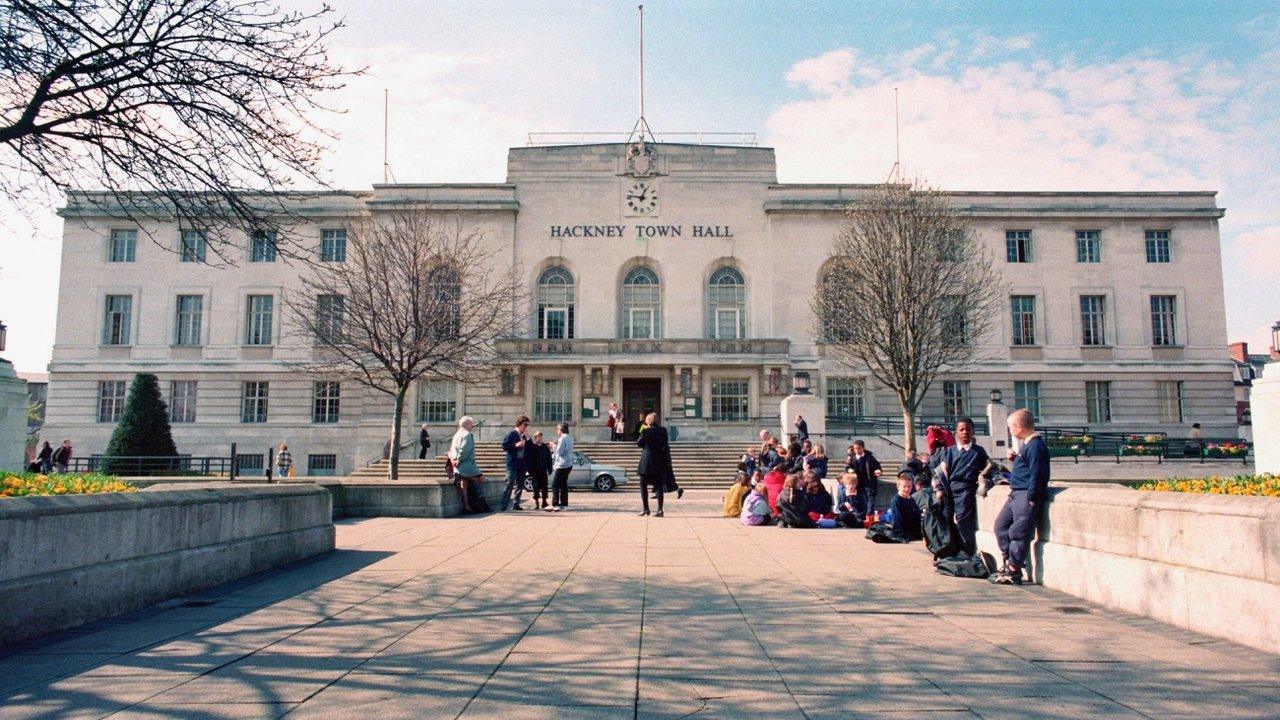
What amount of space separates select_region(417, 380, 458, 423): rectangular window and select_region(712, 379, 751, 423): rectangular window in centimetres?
1214

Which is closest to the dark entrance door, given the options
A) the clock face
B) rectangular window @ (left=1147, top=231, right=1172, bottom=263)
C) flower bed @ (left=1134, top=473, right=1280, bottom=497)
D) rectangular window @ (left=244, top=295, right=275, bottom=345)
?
the clock face

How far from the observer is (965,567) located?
9.11 meters

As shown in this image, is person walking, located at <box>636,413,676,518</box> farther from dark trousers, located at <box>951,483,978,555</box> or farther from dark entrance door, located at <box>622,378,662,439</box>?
dark entrance door, located at <box>622,378,662,439</box>

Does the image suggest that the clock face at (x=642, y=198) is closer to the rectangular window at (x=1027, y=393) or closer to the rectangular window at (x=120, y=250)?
the rectangular window at (x=1027, y=393)

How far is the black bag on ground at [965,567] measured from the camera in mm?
9086

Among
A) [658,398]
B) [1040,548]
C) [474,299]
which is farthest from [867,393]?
[1040,548]

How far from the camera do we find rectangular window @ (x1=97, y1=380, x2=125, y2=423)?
135 feet

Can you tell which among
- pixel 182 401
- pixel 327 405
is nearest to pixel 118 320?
pixel 182 401

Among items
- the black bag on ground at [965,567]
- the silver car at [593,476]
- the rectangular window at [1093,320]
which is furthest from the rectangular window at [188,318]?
the rectangular window at [1093,320]

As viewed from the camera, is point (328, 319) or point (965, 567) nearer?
point (965, 567)

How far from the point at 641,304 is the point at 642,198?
16.8 feet

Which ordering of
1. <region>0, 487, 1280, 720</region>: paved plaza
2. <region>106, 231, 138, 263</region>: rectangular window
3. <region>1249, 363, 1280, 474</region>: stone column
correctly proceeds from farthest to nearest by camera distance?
<region>106, 231, 138, 263</region>: rectangular window → <region>1249, 363, 1280, 474</region>: stone column → <region>0, 487, 1280, 720</region>: paved plaza

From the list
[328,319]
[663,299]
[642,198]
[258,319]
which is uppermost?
[642,198]

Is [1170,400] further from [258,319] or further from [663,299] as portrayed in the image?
[258,319]
